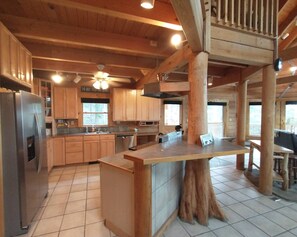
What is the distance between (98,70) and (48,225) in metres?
3.07

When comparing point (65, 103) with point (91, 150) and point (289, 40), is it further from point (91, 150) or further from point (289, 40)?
point (289, 40)

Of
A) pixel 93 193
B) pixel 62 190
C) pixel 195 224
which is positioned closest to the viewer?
pixel 195 224

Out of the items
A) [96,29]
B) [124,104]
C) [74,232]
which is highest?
[96,29]

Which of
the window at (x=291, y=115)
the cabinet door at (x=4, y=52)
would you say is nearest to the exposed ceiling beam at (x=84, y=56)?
the cabinet door at (x=4, y=52)

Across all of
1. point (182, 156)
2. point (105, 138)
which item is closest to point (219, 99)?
point (105, 138)

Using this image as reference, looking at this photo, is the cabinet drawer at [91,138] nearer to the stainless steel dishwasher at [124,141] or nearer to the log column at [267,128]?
the stainless steel dishwasher at [124,141]

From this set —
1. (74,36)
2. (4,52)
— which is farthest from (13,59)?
(74,36)

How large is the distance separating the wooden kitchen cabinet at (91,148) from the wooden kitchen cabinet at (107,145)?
0.37ft

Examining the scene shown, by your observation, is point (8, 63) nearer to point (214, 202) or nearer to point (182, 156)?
point (182, 156)

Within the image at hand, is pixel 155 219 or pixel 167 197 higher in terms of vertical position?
Result: pixel 167 197

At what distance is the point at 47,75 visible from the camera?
4629 millimetres

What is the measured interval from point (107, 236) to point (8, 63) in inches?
103

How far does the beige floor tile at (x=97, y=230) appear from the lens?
2.06 meters

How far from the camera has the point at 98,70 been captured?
3922 mm
